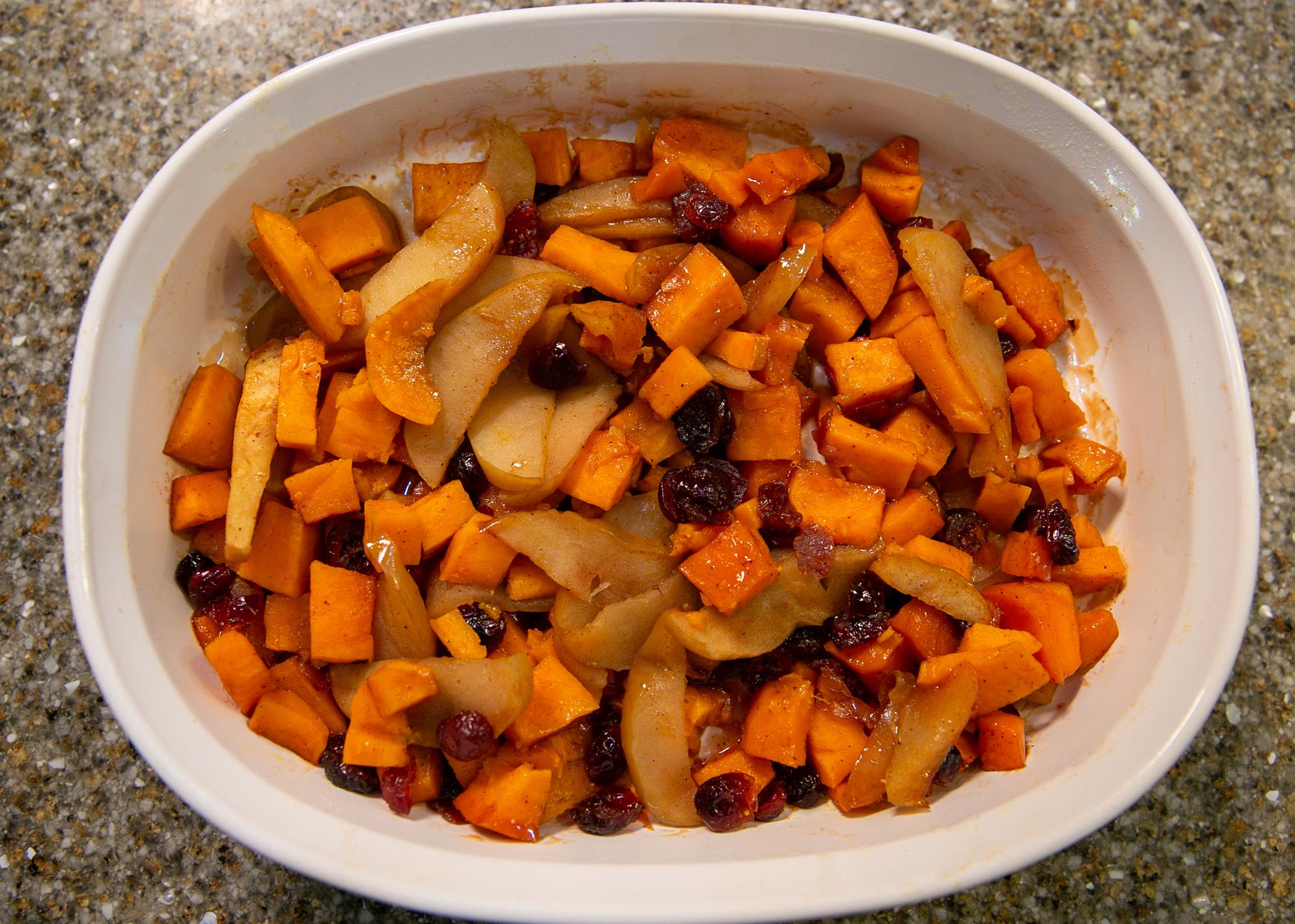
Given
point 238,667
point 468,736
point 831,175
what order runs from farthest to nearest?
point 831,175, point 238,667, point 468,736

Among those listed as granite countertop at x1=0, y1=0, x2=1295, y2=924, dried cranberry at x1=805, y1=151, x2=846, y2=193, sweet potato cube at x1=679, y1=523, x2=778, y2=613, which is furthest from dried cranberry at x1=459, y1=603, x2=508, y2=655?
dried cranberry at x1=805, y1=151, x2=846, y2=193

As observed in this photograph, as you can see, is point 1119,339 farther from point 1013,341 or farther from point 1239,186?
point 1239,186

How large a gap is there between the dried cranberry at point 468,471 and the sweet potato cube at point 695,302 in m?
0.41

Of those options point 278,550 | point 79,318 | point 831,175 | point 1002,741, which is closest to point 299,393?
point 278,550

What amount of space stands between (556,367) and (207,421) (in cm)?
63

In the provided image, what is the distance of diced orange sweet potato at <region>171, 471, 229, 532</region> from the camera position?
5.04ft

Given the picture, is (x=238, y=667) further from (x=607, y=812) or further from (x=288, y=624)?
(x=607, y=812)

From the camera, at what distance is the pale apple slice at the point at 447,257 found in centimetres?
159

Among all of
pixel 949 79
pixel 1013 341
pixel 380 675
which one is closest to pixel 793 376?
pixel 1013 341

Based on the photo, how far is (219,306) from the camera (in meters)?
1.63

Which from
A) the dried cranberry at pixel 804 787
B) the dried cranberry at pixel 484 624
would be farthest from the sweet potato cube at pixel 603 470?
the dried cranberry at pixel 804 787

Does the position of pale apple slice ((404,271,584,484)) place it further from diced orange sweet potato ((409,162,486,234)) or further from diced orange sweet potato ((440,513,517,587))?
diced orange sweet potato ((409,162,486,234))

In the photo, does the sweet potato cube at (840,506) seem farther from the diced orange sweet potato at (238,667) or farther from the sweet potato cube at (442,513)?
the diced orange sweet potato at (238,667)

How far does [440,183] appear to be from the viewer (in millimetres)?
1680
